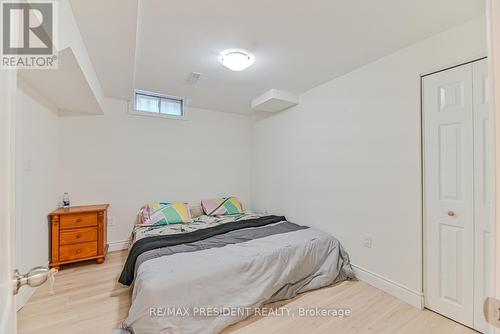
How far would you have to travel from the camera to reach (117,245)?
3.39m

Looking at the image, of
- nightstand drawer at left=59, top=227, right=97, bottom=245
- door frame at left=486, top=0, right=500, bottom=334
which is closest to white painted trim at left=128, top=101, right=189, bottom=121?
nightstand drawer at left=59, top=227, right=97, bottom=245

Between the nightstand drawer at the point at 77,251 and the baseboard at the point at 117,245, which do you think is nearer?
the nightstand drawer at the point at 77,251

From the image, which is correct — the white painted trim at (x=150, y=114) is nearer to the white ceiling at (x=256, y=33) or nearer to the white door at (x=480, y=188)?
the white ceiling at (x=256, y=33)

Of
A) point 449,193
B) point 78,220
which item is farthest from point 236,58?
point 78,220

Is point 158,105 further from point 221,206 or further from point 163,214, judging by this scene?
point 221,206

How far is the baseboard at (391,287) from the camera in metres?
2.04

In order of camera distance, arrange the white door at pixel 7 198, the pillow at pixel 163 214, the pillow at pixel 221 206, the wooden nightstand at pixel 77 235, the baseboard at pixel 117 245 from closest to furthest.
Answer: the white door at pixel 7 198 → the wooden nightstand at pixel 77 235 → the pillow at pixel 163 214 → the baseboard at pixel 117 245 → the pillow at pixel 221 206

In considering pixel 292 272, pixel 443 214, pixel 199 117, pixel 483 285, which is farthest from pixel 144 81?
pixel 483 285

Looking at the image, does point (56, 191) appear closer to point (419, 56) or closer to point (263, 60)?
point (263, 60)

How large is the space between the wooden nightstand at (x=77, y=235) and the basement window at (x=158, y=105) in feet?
5.29

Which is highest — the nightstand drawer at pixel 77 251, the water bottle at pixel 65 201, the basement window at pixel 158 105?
the basement window at pixel 158 105

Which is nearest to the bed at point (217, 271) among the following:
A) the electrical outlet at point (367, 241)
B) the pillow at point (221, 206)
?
the electrical outlet at point (367, 241)

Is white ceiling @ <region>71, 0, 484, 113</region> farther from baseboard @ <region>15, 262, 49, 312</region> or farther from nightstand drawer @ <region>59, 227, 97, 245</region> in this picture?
baseboard @ <region>15, 262, 49, 312</region>

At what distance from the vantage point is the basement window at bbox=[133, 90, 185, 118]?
141 inches
